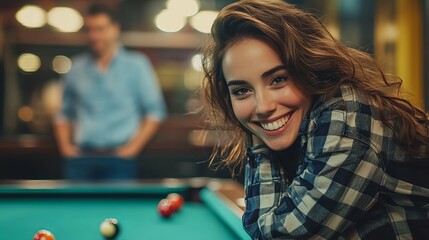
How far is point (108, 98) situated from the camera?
14.5 feet

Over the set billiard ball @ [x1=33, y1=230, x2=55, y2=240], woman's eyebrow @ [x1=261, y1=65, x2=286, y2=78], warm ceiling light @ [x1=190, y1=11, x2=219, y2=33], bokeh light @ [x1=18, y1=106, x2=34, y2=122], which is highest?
woman's eyebrow @ [x1=261, y1=65, x2=286, y2=78]

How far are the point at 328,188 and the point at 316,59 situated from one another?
363mm

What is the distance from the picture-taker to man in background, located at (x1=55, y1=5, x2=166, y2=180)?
435 centimetres

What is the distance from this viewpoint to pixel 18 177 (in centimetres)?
531

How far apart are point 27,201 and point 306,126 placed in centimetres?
168

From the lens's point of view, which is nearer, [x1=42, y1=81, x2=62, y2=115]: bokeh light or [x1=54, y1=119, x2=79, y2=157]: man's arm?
[x1=54, y1=119, x2=79, y2=157]: man's arm

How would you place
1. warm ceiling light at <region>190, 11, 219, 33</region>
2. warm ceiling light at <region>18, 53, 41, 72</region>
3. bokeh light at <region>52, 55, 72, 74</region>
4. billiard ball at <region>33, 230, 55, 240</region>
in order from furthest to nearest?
bokeh light at <region>52, 55, 72, 74</region>, warm ceiling light at <region>18, 53, 41, 72</region>, warm ceiling light at <region>190, 11, 219, 33</region>, billiard ball at <region>33, 230, 55, 240</region>

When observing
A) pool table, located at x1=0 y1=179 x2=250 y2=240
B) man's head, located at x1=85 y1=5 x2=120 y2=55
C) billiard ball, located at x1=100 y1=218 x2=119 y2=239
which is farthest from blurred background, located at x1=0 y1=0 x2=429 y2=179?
billiard ball, located at x1=100 y1=218 x2=119 y2=239

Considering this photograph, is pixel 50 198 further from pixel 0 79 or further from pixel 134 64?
pixel 0 79

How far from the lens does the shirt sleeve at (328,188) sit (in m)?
1.20

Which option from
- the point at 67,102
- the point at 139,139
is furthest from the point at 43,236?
the point at 67,102

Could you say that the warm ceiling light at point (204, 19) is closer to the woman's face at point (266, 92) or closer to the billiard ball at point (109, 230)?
the billiard ball at point (109, 230)

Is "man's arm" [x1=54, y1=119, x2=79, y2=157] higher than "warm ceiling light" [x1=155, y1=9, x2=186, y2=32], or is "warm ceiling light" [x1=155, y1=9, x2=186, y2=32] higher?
"warm ceiling light" [x1=155, y1=9, x2=186, y2=32]

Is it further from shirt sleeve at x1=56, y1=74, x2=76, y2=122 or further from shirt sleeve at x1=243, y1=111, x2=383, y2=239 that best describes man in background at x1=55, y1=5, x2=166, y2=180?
shirt sleeve at x1=243, y1=111, x2=383, y2=239
